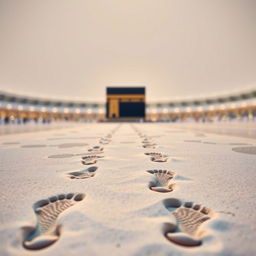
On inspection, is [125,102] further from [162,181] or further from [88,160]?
[162,181]

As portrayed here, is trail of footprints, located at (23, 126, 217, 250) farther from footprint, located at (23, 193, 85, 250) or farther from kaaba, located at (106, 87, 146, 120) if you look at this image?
kaaba, located at (106, 87, 146, 120)

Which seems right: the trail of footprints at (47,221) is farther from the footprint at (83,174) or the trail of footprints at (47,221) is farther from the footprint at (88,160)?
the footprint at (88,160)

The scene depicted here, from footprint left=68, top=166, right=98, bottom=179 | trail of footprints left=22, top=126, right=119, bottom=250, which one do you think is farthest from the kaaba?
trail of footprints left=22, top=126, right=119, bottom=250

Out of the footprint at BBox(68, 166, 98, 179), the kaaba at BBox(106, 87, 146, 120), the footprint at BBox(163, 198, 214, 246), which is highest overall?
the kaaba at BBox(106, 87, 146, 120)

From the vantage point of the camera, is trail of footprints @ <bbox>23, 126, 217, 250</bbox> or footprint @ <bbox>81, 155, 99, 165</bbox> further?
footprint @ <bbox>81, 155, 99, 165</bbox>

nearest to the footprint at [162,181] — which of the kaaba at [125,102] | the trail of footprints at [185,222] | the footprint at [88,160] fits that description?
the trail of footprints at [185,222]

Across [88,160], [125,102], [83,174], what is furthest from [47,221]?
[125,102]
